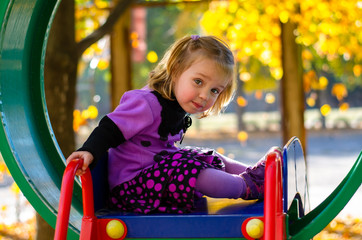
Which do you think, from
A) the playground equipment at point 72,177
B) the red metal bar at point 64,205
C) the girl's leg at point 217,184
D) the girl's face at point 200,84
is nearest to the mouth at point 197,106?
the girl's face at point 200,84

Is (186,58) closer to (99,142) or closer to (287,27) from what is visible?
(99,142)

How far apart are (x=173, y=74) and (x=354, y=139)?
16247 mm

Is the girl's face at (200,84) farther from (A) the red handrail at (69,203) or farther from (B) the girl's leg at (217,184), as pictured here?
(A) the red handrail at (69,203)

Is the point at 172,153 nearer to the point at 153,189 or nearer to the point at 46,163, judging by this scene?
the point at 153,189

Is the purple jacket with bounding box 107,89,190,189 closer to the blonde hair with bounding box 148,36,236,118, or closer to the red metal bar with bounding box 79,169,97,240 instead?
the blonde hair with bounding box 148,36,236,118

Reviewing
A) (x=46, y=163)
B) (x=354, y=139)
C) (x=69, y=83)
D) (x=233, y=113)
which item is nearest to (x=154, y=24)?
(x=233, y=113)

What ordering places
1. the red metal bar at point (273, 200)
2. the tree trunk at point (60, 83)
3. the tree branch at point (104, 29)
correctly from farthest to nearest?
the tree branch at point (104, 29) < the tree trunk at point (60, 83) < the red metal bar at point (273, 200)

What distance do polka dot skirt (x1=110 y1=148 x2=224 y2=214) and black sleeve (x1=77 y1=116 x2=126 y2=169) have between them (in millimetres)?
185

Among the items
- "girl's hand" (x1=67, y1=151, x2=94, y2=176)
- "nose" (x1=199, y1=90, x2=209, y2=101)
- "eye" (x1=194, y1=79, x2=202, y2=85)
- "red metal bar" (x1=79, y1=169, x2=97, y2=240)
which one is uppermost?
"eye" (x1=194, y1=79, x2=202, y2=85)

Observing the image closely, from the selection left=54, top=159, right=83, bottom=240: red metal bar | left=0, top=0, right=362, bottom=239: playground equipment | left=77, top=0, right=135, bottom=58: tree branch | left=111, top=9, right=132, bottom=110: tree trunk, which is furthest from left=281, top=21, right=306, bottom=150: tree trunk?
left=54, top=159, right=83, bottom=240: red metal bar

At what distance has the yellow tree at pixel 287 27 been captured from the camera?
5.27 meters

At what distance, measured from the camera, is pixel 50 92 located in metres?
3.79

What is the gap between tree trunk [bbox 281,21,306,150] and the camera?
5.18 metres

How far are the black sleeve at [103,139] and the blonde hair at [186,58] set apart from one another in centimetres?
29
